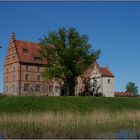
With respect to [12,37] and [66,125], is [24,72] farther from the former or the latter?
[66,125]

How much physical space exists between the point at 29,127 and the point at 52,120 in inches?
63.6

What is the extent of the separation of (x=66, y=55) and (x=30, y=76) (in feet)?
50.4

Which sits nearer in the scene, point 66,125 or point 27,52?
point 66,125

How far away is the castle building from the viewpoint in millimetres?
64188

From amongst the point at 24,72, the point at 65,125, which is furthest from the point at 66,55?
the point at 65,125

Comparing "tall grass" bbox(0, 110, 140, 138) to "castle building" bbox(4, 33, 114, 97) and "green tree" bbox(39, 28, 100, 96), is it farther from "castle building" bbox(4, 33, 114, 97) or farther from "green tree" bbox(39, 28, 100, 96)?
"castle building" bbox(4, 33, 114, 97)

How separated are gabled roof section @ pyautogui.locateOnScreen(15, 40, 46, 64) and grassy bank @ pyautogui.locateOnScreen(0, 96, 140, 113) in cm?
2595

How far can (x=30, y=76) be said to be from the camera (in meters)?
65.5

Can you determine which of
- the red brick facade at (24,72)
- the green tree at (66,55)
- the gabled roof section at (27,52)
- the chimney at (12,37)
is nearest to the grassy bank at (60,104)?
the green tree at (66,55)

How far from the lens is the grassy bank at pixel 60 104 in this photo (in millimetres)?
34938

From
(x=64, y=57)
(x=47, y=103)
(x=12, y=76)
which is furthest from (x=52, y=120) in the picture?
(x=12, y=76)

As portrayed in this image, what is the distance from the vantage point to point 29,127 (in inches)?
696

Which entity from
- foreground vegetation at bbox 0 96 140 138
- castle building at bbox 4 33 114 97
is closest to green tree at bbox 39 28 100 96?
castle building at bbox 4 33 114 97

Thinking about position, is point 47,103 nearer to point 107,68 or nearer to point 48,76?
point 48,76
